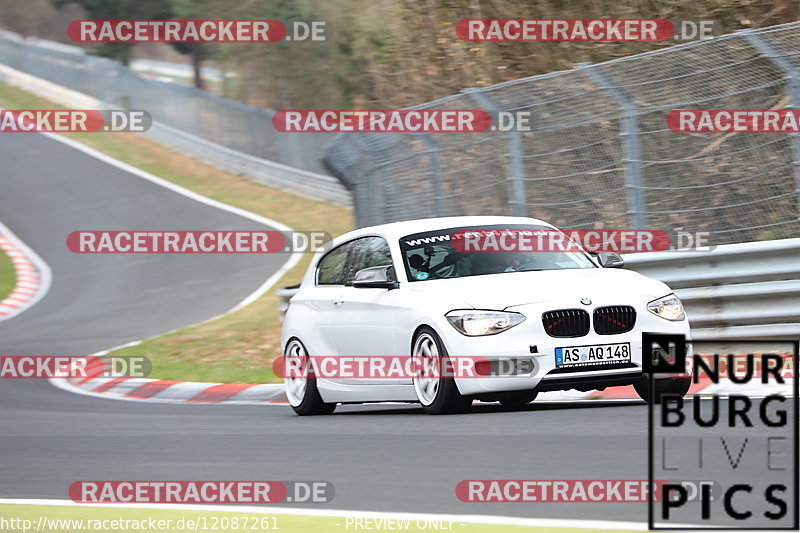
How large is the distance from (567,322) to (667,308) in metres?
0.79

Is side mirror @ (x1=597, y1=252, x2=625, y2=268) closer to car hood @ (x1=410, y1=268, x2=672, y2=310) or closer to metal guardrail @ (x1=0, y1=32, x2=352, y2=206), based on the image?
car hood @ (x1=410, y1=268, x2=672, y2=310)

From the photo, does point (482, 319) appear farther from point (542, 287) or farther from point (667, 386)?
point (667, 386)

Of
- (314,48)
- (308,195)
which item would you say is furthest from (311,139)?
(314,48)

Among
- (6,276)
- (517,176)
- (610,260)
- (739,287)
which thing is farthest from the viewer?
(6,276)

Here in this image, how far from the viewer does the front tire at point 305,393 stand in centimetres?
1167

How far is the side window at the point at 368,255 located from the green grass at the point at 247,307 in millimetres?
4137

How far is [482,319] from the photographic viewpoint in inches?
388

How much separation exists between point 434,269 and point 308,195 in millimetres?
26959

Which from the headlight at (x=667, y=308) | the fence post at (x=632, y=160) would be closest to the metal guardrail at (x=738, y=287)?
the fence post at (x=632, y=160)

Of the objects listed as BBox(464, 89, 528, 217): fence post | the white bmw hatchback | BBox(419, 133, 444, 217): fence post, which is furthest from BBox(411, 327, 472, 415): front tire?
BBox(419, 133, 444, 217): fence post

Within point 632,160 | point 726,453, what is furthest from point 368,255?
point 726,453

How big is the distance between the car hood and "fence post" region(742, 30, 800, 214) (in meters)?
2.41

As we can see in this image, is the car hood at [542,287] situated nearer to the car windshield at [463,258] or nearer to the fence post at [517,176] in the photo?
the car windshield at [463,258]

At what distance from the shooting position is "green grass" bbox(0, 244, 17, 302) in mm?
28656
